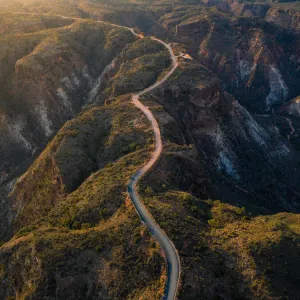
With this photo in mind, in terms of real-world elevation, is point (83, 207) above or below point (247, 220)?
above

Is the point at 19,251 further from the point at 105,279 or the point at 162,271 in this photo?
the point at 162,271

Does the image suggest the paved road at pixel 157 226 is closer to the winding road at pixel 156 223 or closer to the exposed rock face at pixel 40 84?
the winding road at pixel 156 223

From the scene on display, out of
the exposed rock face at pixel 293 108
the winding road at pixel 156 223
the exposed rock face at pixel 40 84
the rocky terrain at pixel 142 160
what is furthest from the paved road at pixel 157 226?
the exposed rock face at pixel 293 108

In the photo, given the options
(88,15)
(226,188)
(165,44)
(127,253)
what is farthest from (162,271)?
(88,15)

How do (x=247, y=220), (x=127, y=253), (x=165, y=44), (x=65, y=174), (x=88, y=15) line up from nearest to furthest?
1. (x=127, y=253)
2. (x=247, y=220)
3. (x=65, y=174)
4. (x=165, y=44)
5. (x=88, y=15)

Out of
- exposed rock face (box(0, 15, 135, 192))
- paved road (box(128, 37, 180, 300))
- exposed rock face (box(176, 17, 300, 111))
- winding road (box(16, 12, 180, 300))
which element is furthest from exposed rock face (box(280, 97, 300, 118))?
paved road (box(128, 37, 180, 300))

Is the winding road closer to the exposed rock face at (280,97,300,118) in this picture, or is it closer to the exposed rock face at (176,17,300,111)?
the exposed rock face at (280,97,300,118)

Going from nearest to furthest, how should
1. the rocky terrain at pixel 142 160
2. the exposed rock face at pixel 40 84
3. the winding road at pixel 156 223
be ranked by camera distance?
the winding road at pixel 156 223 → the rocky terrain at pixel 142 160 → the exposed rock face at pixel 40 84

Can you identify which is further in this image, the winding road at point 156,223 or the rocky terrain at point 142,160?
the rocky terrain at point 142,160

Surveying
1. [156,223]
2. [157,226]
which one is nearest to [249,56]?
[156,223]
